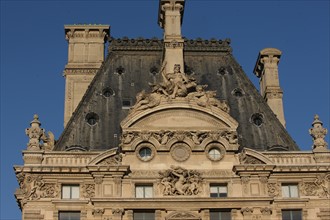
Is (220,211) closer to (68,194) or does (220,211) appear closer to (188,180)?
(188,180)

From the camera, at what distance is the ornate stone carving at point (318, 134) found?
46812 millimetres

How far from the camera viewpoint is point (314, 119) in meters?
Result: 47.6

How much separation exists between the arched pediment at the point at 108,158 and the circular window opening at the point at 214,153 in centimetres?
484

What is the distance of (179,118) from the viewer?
46594mm

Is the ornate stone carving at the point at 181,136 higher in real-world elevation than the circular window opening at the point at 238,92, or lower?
lower

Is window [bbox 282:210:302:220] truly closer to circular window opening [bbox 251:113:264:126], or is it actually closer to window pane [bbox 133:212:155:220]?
circular window opening [bbox 251:113:264:126]

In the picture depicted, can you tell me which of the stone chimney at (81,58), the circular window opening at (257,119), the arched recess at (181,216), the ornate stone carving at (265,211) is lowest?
the arched recess at (181,216)

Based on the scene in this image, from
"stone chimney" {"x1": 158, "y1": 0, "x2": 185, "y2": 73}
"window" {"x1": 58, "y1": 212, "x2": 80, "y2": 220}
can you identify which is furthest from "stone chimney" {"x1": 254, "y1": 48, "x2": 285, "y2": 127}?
"window" {"x1": 58, "y1": 212, "x2": 80, "y2": 220}

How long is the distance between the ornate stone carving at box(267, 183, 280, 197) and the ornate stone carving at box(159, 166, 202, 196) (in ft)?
11.9

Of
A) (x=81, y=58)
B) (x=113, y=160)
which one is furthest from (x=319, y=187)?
(x=81, y=58)

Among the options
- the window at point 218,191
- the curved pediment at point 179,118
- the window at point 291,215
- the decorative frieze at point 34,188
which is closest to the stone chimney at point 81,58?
the curved pediment at point 179,118

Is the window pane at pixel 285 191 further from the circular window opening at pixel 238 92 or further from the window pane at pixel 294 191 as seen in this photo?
the circular window opening at pixel 238 92

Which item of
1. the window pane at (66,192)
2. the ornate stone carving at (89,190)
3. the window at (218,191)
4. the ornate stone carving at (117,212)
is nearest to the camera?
the ornate stone carving at (117,212)

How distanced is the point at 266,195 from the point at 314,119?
5.40 m
